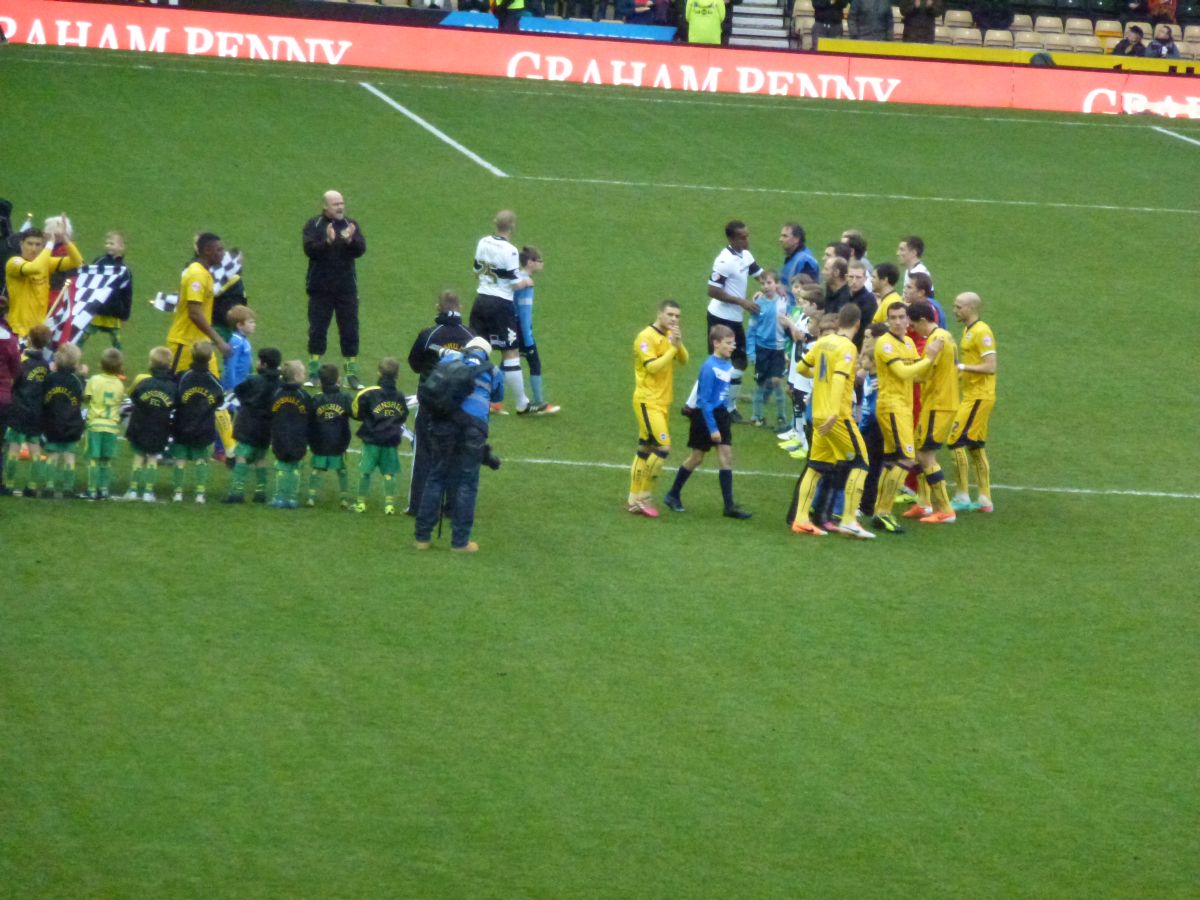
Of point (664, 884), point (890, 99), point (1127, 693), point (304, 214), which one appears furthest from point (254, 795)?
point (890, 99)

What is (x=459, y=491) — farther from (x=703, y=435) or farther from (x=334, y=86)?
(x=334, y=86)

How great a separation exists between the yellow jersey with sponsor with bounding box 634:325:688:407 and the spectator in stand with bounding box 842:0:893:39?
87.9ft

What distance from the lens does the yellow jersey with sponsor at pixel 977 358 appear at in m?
16.7

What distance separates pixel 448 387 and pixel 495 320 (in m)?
4.78

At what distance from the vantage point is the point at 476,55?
36.8 m

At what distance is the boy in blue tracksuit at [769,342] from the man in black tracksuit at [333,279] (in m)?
Result: 4.27

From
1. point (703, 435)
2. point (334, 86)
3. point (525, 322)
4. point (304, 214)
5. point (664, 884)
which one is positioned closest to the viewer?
point (664, 884)

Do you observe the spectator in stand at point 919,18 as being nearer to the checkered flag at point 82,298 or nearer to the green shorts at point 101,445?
the checkered flag at point 82,298

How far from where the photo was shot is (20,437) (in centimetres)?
1516

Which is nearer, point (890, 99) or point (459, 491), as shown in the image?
point (459, 491)

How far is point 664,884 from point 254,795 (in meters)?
2.42

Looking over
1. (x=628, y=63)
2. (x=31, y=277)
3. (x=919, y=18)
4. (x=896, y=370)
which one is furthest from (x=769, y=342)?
(x=919, y=18)

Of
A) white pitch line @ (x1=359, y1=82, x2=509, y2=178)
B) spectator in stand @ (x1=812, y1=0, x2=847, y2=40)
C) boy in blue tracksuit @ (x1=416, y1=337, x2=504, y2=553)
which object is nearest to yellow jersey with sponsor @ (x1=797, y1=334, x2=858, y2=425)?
boy in blue tracksuit @ (x1=416, y1=337, x2=504, y2=553)

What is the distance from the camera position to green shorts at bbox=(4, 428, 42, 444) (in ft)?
49.4
